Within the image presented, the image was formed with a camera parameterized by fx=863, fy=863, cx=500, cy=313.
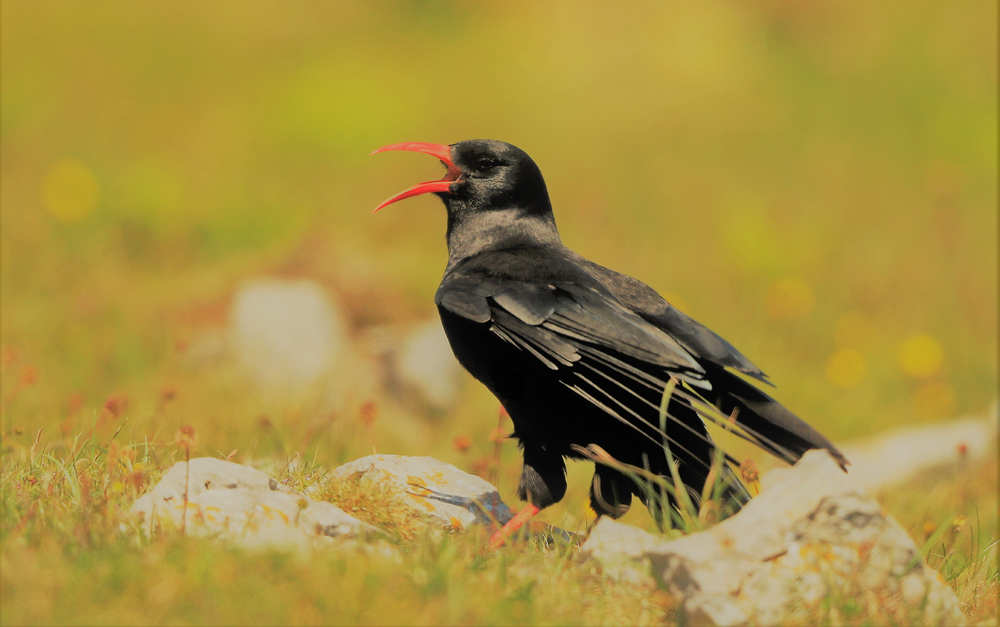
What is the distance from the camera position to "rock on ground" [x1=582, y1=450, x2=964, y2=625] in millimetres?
2484

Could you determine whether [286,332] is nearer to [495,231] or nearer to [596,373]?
[495,231]

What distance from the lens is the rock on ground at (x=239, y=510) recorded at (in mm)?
2582

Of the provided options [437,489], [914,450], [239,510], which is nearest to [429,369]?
[914,450]

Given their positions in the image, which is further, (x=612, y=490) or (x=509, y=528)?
(x=612, y=490)

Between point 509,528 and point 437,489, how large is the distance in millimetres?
403

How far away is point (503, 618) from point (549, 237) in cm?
215

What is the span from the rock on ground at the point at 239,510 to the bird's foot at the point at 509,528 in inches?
16.8

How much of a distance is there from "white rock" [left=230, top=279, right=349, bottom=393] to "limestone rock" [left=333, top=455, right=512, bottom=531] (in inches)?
146

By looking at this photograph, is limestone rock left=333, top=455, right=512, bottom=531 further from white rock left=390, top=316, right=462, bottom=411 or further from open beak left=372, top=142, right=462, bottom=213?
white rock left=390, top=316, right=462, bottom=411

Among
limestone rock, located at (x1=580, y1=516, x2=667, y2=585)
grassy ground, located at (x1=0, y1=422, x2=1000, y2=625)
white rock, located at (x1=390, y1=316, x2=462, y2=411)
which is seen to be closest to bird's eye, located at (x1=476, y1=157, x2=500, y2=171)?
grassy ground, located at (x1=0, y1=422, x2=1000, y2=625)

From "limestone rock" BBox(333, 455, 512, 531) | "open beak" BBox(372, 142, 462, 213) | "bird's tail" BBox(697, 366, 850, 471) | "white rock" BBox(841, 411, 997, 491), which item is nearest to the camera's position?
"bird's tail" BBox(697, 366, 850, 471)

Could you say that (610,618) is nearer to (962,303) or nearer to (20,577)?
(20,577)

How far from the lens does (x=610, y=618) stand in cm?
254

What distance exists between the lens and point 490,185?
411cm
